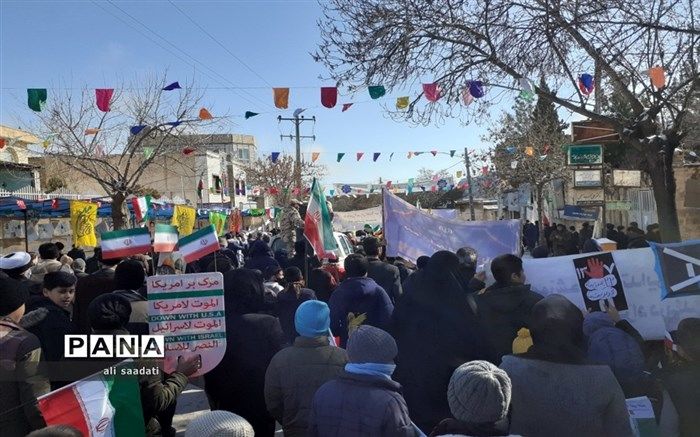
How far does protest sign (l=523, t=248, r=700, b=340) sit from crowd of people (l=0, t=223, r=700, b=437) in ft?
0.86

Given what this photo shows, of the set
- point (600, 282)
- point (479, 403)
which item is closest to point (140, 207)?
point (600, 282)

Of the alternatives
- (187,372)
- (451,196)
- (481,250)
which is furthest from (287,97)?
(451,196)

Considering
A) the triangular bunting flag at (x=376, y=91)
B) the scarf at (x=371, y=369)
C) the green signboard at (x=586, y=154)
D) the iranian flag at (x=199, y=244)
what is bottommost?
the scarf at (x=371, y=369)

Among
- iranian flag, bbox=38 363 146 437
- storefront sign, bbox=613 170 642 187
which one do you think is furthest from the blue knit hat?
storefront sign, bbox=613 170 642 187

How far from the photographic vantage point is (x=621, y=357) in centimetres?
339

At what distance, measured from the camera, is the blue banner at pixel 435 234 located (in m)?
7.35

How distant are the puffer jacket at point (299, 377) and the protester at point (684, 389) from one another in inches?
69.7

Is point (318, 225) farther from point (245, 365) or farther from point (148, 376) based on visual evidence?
point (148, 376)

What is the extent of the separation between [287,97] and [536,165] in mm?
22292

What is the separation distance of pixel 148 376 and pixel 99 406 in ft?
1.31

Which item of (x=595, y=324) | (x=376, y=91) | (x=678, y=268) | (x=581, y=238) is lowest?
(x=581, y=238)

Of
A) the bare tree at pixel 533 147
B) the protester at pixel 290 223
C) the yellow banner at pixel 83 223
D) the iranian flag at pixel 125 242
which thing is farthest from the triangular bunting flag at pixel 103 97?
the bare tree at pixel 533 147

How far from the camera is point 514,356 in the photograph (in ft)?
9.53

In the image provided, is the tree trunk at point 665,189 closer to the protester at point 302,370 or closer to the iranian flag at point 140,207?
the protester at point 302,370
